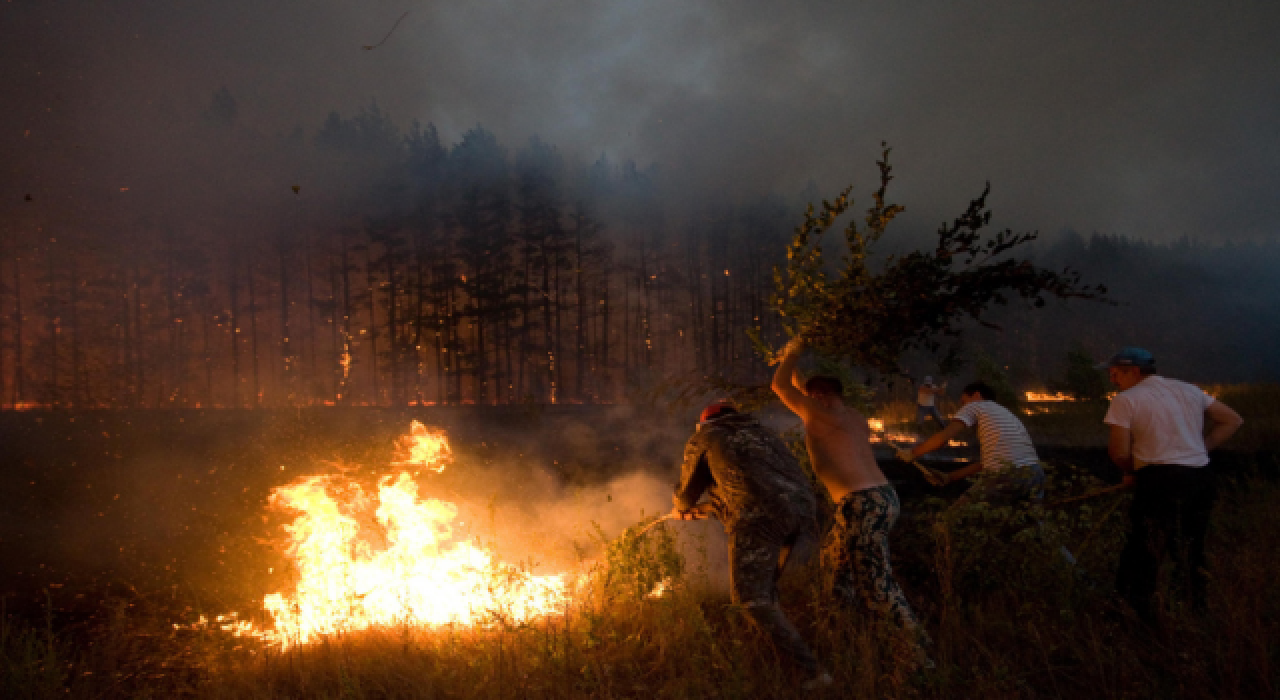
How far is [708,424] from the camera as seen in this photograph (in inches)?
181

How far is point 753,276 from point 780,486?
4662 cm

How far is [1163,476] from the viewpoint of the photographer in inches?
174

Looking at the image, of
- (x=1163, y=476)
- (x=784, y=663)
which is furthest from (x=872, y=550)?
(x=1163, y=476)

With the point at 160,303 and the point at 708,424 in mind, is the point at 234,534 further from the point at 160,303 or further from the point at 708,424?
the point at 160,303

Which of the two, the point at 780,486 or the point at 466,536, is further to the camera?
the point at 466,536

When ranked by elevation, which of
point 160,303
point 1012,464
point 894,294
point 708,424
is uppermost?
point 160,303

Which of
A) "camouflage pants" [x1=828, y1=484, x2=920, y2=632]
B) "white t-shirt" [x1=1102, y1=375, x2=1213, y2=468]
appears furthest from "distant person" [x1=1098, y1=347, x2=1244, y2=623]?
"camouflage pants" [x1=828, y1=484, x2=920, y2=632]

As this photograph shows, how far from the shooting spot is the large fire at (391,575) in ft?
17.8

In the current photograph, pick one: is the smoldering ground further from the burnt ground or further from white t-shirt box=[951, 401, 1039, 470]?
white t-shirt box=[951, 401, 1039, 470]

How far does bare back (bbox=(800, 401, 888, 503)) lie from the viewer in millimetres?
4129

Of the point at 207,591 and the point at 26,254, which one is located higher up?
the point at 26,254

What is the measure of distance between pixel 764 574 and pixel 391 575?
4.43m

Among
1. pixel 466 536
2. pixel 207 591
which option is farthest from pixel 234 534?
pixel 466 536

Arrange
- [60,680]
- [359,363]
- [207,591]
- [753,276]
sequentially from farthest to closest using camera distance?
[753,276], [359,363], [207,591], [60,680]
